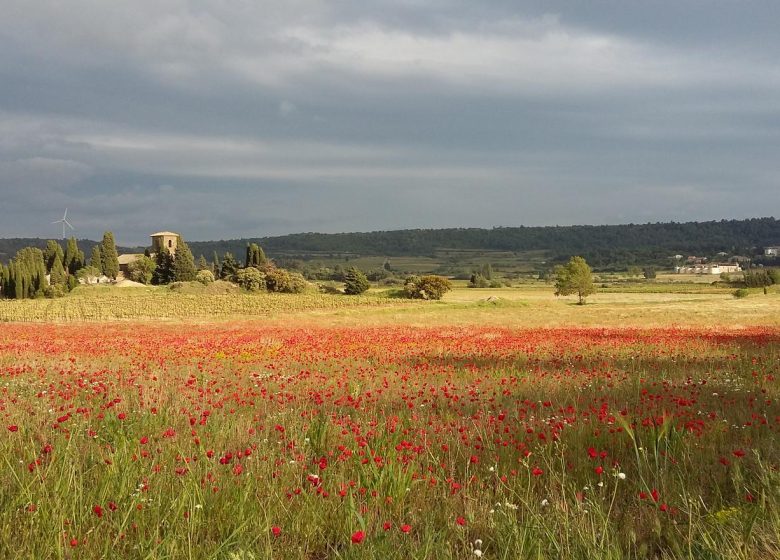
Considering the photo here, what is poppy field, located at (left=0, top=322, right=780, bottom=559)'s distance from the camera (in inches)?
164

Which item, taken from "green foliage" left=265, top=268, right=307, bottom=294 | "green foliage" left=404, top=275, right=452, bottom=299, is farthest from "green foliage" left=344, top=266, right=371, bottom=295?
"green foliage" left=404, top=275, right=452, bottom=299

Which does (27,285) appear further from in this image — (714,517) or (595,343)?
(714,517)

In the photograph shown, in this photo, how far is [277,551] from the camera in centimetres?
412

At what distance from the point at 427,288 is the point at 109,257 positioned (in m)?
72.8

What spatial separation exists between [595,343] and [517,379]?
940 cm

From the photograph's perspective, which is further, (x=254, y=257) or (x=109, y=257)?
(x=109, y=257)

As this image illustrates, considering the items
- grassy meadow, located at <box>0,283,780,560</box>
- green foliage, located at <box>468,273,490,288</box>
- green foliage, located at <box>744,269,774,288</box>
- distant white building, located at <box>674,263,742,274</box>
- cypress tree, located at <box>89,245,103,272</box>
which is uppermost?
grassy meadow, located at <box>0,283,780,560</box>

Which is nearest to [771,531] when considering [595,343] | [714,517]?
[714,517]

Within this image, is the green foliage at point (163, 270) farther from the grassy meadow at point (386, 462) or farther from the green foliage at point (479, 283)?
the grassy meadow at point (386, 462)

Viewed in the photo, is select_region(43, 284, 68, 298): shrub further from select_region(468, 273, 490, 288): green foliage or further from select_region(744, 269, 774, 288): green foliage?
select_region(744, 269, 774, 288): green foliage

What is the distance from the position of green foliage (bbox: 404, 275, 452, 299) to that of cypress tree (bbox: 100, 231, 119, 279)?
68.3m

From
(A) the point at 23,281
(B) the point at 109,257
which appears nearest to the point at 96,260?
(B) the point at 109,257

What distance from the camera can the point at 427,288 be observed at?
82625mm

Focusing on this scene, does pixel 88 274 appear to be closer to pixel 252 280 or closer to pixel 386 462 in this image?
pixel 252 280
